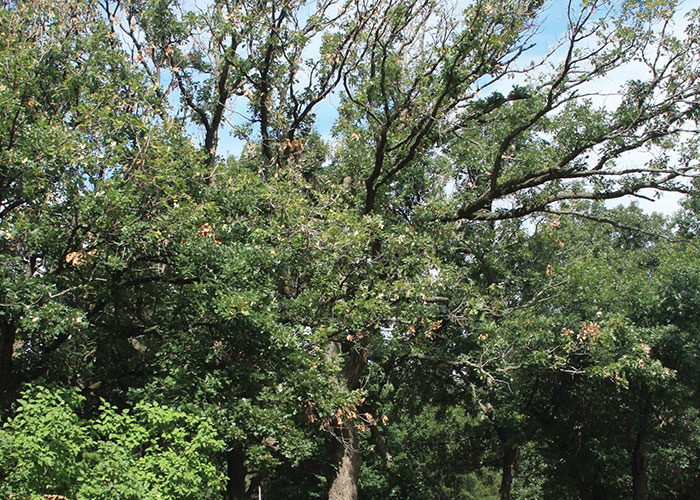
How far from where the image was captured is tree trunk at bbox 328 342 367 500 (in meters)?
12.1

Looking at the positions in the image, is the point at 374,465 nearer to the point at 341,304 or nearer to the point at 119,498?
the point at 341,304

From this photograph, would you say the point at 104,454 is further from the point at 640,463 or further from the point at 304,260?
the point at 640,463

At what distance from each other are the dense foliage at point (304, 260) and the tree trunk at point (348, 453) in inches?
3.1

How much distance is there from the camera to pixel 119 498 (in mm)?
6910

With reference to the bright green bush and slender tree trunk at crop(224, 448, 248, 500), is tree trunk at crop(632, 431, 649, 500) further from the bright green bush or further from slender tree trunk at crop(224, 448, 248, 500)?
the bright green bush

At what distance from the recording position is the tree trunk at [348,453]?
39.8 ft

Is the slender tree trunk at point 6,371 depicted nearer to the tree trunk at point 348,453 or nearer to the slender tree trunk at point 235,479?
the slender tree trunk at point 235,479

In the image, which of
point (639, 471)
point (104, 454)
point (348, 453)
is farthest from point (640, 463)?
point (104, 454)

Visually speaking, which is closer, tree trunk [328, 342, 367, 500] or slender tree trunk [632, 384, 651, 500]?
tree trunk [328, 342, 367, 500]

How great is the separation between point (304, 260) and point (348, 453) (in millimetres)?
4247

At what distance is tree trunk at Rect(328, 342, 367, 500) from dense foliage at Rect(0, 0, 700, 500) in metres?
0.08

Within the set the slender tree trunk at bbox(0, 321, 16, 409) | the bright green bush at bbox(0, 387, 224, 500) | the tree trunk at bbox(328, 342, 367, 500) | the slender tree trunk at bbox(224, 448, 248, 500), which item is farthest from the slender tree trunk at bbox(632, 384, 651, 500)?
the slender tree trunk at bbox(0, 321, 16, 409)

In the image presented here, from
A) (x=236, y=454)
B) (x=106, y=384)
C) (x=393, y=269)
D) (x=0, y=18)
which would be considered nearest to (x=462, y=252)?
(x=393, y=269)

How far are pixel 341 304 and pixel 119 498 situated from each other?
4.73 metres
